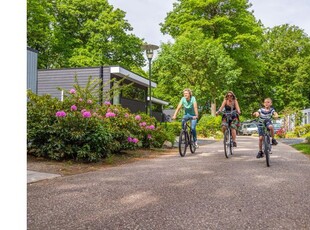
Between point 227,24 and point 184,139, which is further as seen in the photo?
point 227,24

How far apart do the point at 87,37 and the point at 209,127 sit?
53.7 ft

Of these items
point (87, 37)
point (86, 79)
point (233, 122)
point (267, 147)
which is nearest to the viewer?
point (267, 147)

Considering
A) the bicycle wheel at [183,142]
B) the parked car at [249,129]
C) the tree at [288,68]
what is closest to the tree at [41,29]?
the bicycle wheel at [183,142]

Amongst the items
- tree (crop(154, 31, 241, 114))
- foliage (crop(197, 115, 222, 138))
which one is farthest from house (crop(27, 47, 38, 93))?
tree (crop(154, 31, 241, 114))

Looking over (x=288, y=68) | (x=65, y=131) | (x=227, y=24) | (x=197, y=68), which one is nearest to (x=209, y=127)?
(x=197, y=68)

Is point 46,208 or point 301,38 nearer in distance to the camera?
point 46,208

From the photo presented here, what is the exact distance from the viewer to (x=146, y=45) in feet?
46.6

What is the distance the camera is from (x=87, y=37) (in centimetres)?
3331

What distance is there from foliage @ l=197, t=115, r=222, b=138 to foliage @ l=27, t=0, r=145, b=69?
1210cm

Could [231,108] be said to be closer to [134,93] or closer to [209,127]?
[134,93]

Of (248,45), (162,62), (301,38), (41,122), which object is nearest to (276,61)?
(301,38)

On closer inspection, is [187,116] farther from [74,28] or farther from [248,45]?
[74,28]

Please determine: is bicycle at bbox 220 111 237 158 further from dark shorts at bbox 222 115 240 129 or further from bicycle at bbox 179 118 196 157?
bicycle at bbox 179 118 196 157
